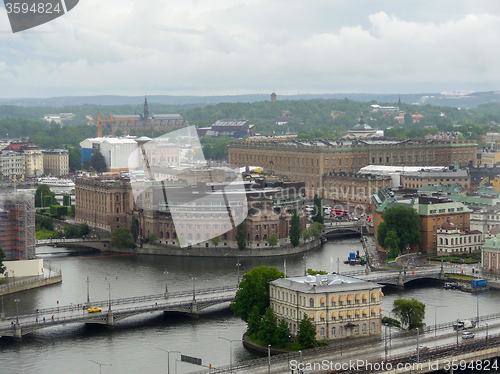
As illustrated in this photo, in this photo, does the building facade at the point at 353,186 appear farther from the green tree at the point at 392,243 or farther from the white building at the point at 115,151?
the white building at the point at 115,151

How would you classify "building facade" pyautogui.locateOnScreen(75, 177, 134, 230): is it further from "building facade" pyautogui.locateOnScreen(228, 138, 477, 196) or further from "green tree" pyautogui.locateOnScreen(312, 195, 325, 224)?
"building facade" pyautogui.locateOnScreen(228, 138, 477, 196)

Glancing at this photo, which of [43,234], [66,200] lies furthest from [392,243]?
[66,200]

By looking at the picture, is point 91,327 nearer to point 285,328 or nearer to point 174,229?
point 285,328

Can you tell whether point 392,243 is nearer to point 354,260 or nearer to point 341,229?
point 354,260

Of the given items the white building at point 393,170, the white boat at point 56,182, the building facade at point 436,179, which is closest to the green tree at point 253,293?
the building facade at point 436,179

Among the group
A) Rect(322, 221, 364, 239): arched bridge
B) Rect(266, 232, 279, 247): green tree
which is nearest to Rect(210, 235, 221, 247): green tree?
Rect(266, 232, 279, 247): green tree

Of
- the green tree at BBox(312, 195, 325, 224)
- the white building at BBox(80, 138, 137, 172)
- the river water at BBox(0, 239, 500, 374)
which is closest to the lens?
the river water at BBox(0, 239, 500, 374)

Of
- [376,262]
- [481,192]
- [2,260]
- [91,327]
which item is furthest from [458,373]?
[481,192]
